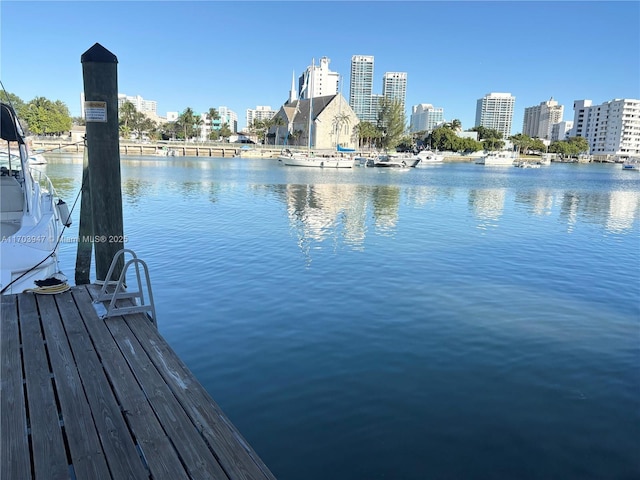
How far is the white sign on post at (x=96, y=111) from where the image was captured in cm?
658

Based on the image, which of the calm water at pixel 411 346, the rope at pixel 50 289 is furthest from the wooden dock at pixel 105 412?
the calm water at pixel 411 346

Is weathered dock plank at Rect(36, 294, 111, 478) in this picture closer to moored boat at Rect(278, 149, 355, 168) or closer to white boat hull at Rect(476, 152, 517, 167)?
moored boat at Rect(278, 149, 355, 168)

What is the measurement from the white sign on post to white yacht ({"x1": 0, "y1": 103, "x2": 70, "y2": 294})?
7.73 feet

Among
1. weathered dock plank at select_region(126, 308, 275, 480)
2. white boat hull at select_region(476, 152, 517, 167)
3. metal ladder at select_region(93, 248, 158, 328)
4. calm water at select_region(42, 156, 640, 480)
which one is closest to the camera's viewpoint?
weathered dock plank at select_region(126, 308, 275, 480)

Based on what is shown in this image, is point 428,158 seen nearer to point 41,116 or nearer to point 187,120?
point 187,120

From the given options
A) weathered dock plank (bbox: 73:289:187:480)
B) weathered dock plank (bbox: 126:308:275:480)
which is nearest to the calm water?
weathered dock plank (bbox: 126:308:275:480)

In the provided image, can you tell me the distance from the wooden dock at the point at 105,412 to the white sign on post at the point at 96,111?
2882 millimetres

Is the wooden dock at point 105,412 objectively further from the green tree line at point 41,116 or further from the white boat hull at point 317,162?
the green tree line at point 41,116

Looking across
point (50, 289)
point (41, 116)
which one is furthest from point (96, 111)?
point (41, 116)

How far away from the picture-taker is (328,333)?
28.0 ft

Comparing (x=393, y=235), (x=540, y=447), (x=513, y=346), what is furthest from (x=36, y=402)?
(x=393, y=235)

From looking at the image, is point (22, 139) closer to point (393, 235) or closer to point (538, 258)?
point (393, 235)

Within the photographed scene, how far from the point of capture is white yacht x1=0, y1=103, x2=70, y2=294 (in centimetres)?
804

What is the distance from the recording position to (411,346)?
7.99 metres
